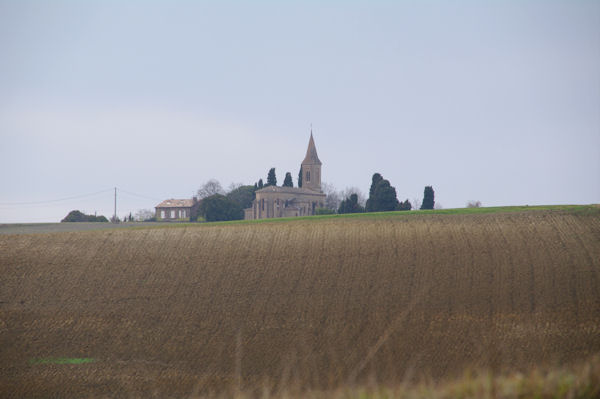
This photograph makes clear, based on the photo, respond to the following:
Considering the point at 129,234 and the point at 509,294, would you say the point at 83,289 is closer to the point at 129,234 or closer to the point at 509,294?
the point at 129,234

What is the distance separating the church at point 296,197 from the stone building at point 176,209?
11.6 m

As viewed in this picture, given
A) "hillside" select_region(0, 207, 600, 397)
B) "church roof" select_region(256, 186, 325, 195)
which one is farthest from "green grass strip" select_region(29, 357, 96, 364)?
"church roof" select_region(256, 186, 325, 195)

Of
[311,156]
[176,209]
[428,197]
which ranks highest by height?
[311,156]

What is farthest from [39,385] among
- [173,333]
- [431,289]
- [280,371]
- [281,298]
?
[431,289]

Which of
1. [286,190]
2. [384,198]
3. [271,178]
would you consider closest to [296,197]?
[286,190]

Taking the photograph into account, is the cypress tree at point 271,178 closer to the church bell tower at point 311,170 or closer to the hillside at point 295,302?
the church bell tower at point 311,170

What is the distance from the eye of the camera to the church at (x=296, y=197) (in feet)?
407

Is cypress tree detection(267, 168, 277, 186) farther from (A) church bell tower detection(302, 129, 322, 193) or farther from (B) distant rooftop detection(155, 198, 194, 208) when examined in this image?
(B) distant rooftop detection(155, 198, 194, 208)

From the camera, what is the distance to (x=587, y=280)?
26516 mm

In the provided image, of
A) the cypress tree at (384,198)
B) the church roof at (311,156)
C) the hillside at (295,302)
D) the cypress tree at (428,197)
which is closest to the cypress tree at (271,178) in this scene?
the church roof at (311,156)

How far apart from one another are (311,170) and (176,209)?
31754 mm

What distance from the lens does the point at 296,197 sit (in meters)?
130

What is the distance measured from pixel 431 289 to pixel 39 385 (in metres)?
15.7

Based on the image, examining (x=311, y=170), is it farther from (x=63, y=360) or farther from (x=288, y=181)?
(x=63, y=360)
